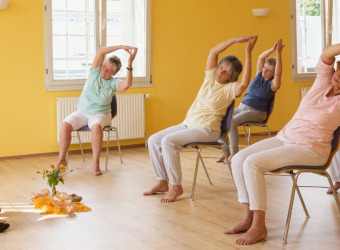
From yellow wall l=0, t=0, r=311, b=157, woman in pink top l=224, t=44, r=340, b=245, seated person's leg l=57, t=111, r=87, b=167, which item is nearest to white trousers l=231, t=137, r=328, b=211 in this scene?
woman in pink top l=224, t=44, r=340, b=245

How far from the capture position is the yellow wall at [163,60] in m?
6.47

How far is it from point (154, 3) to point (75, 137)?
1.96 metres

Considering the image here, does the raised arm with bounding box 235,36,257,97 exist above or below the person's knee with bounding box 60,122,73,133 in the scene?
above

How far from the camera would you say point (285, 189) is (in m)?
4.80

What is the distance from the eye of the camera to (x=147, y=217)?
4023 mm

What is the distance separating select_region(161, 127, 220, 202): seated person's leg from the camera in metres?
4.45

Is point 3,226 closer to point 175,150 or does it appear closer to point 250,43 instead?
point 175,150

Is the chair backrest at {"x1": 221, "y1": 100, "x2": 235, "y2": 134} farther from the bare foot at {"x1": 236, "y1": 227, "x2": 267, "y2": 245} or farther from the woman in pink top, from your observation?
the bare foot at {"x1": 236, "y1": 227, "x2": 267, "y2": 245}

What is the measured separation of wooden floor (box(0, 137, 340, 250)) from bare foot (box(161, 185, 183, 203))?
0.05 m

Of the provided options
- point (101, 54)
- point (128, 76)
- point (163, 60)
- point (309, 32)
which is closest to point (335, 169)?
point (128, 76)

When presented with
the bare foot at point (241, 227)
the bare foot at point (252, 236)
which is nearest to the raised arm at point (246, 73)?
the bare foot at point (241, 227)

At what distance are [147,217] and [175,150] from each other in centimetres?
65

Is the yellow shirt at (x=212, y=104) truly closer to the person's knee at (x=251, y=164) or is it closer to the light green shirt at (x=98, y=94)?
the person's knee at (x=251, y=164)

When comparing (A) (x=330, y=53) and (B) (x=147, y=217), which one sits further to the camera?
(B) (x=147, y=217)
